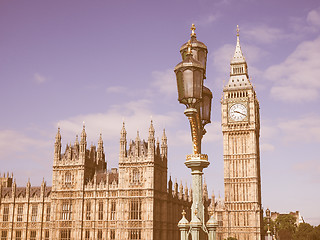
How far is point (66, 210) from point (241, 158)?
137ft

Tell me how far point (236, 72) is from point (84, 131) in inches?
1759

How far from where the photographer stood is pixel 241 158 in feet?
322

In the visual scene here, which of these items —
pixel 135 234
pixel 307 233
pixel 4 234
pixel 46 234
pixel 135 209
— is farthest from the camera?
pixel 307 233

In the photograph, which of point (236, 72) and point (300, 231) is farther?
point (236, 72)

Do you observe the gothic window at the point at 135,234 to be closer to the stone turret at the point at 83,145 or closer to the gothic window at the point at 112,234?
the gothic window at the point at 112,234

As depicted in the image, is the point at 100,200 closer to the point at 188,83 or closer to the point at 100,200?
the point at 100,200

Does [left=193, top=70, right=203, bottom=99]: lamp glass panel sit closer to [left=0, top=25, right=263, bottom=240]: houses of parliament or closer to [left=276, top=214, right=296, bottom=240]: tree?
[left=0, top=25, right=263, bottom=240]: houses of parliament

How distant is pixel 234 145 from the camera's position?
326 ft

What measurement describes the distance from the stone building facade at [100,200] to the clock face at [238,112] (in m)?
27.6

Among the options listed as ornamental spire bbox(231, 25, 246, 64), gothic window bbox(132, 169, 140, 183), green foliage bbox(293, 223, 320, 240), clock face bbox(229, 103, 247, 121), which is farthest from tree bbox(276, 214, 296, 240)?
gothic window bbox(132, 169, 140, 183)

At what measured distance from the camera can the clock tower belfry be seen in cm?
9375

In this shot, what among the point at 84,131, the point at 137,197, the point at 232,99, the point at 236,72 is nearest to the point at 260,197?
the point at 232,99

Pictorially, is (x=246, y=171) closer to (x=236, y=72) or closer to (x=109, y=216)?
(x=236, y=72)

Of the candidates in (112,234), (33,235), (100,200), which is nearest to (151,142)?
(100,200)
